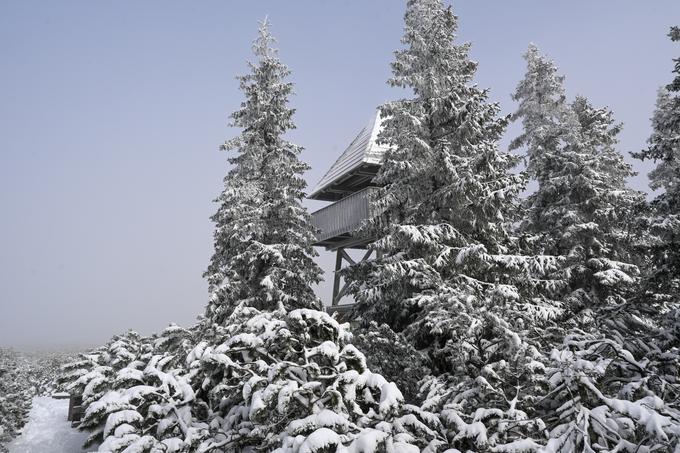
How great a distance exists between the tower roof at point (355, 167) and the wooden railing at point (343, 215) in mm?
1222

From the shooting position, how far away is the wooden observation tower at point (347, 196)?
17.0 meters

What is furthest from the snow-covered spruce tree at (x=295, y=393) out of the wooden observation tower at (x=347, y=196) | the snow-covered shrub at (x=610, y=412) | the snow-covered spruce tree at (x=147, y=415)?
the wooden observation tower at (x=347, y=196)

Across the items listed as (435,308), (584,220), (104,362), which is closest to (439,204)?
(435,308)

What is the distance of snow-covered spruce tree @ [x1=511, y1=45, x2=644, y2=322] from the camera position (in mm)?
15555

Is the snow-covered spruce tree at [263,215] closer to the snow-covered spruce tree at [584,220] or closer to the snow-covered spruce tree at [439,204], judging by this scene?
the snow-covered spruce tree at [439,204]

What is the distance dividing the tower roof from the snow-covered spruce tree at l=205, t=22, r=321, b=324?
2508mm

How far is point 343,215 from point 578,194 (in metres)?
8.69

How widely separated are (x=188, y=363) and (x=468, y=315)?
12.3ft

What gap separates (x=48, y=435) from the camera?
12305 mm

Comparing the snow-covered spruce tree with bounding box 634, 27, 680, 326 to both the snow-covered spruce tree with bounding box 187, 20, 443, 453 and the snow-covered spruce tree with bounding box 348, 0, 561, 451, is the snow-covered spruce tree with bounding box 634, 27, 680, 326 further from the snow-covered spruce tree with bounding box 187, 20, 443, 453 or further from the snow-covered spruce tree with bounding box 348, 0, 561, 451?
the snow-covered spruce tree with bounding box 187, 20, 443, 453

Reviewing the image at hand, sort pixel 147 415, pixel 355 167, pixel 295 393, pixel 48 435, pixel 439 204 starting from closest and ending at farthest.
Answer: pixel 295 393 < pixel 147 415 < pixel 439 204 < pixel 48 435 < pixel 355 167

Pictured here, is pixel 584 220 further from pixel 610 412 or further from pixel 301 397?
pixel 301 397

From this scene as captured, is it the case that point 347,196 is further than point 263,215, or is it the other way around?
point 347,196

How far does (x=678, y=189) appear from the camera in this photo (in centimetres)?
1205
